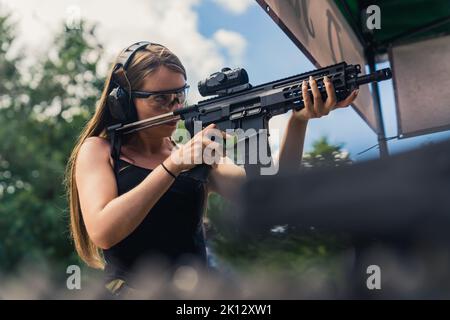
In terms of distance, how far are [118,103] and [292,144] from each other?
454 mm

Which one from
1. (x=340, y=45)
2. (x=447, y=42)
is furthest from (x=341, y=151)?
(x=447, y=42)

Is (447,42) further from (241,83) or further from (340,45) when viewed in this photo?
(241,83)

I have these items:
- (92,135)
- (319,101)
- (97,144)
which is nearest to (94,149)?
(97,144)

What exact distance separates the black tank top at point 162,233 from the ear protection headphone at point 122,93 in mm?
167

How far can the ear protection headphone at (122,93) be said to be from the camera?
4.77ft

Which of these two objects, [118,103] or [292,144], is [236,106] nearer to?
[292,144]

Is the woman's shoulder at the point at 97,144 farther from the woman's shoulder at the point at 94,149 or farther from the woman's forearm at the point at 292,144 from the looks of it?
the woman's forearm at the point at 292,144

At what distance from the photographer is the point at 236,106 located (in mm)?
1477

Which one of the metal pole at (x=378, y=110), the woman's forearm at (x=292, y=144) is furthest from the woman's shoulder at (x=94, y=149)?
the metal pole at (x=378, y=110)

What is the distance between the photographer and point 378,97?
251 centimetres

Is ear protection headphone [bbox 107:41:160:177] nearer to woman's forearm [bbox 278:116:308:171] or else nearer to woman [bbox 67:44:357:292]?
woman [bbox 67:44:357:292]

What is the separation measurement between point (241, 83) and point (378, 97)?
1.20 metres
